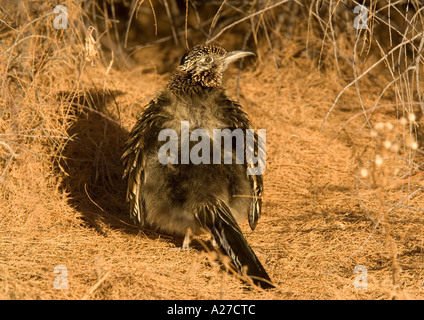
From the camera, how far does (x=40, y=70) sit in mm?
5043

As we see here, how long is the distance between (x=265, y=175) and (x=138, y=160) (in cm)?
163

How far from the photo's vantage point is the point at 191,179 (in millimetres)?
3893

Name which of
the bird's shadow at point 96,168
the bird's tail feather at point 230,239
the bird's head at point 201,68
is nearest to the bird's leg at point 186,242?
the bird's shadow at point 96,168

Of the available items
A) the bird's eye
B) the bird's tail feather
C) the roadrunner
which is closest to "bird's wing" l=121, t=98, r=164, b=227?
the roadrunner

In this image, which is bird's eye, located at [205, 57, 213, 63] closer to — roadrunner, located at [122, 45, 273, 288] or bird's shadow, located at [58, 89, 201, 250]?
roadrunner, located at [122, 45, 273, 288]

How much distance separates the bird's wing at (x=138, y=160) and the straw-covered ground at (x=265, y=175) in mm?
325

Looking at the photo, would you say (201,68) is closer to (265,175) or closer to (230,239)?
(265,175)

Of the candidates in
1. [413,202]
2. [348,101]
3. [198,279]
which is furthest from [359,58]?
[198,279]

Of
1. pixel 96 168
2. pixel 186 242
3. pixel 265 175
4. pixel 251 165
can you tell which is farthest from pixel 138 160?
pixel 265 175

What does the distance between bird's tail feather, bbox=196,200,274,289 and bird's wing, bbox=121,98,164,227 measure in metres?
0.53

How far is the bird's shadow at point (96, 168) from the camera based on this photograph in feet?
15.0

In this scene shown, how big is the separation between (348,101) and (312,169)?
1530mm

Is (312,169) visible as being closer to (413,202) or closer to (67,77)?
(413,202)

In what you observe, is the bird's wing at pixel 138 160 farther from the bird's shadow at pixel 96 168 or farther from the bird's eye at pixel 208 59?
the bird's eye at pixel 208 59
